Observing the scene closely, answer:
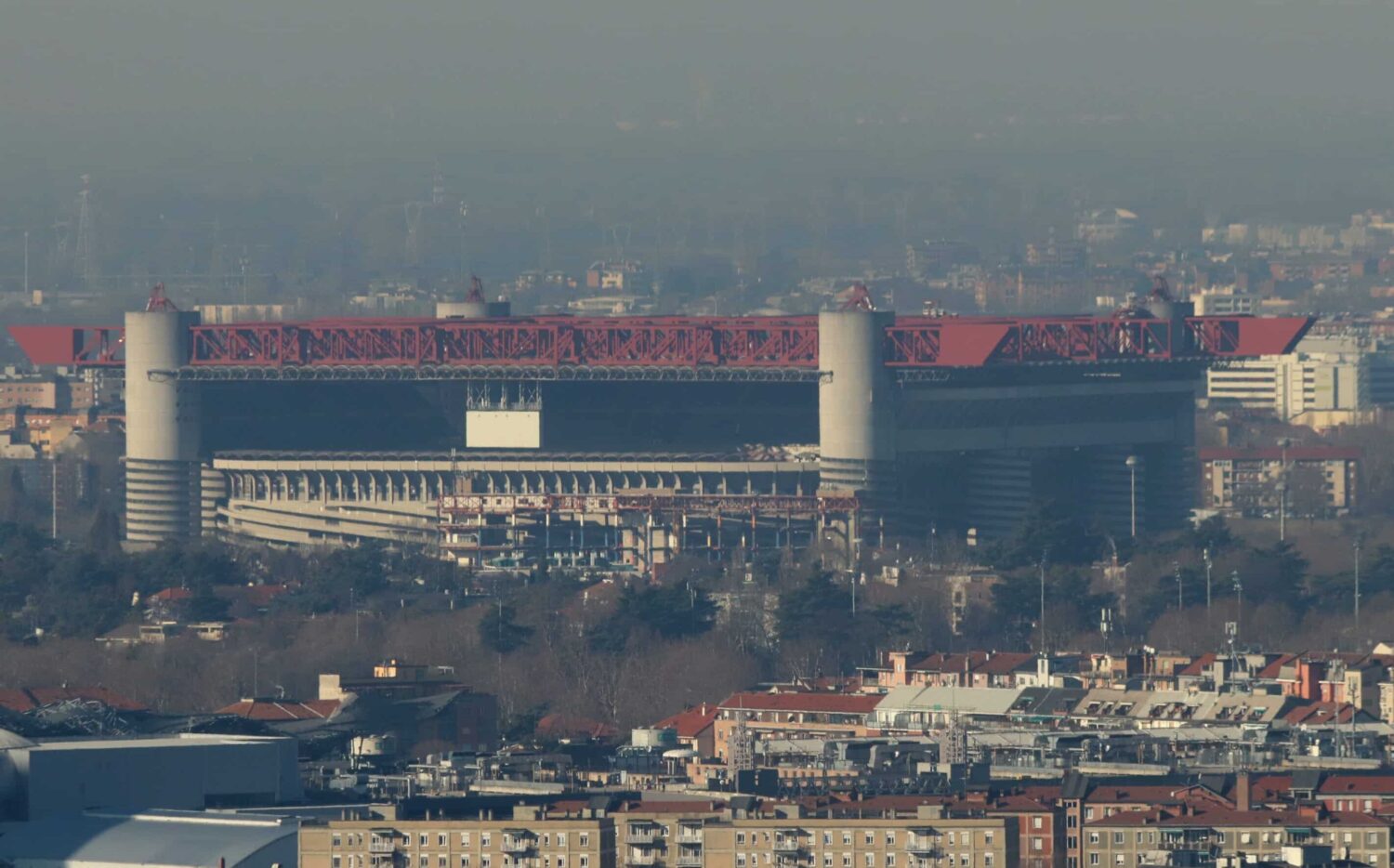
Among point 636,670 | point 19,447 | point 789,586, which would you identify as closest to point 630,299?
point 19,447

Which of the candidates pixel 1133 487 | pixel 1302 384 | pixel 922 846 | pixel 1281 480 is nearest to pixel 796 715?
pixel 922 846

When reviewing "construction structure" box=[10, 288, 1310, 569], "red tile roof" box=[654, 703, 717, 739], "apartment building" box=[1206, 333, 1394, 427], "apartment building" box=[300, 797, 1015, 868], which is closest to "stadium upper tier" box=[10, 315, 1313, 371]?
"construction structure" box=[10, 288, 1310, 569]

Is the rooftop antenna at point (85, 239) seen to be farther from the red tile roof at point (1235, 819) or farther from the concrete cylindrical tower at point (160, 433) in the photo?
the red tile roof at point (1235, 819)

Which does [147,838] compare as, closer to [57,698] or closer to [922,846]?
[922,846]

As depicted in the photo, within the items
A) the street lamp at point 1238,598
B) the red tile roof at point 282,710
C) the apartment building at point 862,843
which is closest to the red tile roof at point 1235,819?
the apartment building at point 862,843

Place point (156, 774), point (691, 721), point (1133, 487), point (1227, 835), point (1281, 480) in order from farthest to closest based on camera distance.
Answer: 1. point (1281, 480)
2. point (1133, 487)
3. point (691, 721)
4. point (156, 774)
5. point (1227, 835)

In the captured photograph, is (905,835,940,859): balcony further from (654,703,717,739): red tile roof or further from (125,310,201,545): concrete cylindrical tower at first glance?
(125,310,201,545): concrete cylindrical tower
